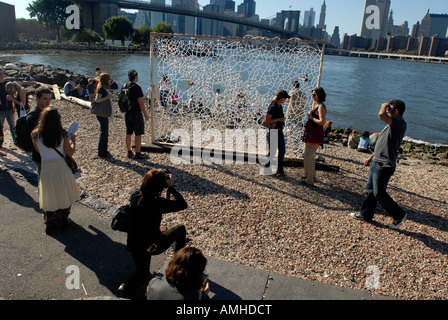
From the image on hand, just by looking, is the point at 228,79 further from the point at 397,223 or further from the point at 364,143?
the point at 364,143

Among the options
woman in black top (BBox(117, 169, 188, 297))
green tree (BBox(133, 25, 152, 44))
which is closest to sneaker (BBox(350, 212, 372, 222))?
woman in black top (BBox(117, 169, 188, 297))

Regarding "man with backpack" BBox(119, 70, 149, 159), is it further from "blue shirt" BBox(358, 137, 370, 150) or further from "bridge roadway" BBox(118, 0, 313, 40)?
"bridge roadway" BBox(118, 0, 313, 40)

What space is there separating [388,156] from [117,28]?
279ft

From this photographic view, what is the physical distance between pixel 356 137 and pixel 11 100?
10289 millimetres

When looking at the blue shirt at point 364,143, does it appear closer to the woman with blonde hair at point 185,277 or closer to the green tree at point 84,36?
the woman with blonde hair at point 185,277

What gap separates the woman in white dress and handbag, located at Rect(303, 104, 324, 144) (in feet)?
12.3

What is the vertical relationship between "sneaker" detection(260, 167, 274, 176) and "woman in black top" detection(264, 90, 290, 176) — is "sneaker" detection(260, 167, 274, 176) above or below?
below

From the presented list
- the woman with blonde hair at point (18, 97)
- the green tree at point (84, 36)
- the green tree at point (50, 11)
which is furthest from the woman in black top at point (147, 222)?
the green tree at point (50, 11)

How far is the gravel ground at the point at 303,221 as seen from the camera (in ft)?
12.3

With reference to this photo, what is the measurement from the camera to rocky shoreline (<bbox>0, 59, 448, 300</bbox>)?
12.3ft

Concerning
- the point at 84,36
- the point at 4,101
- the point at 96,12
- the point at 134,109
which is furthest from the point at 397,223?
the point at 96,12

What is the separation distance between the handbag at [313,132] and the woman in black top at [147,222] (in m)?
3.21

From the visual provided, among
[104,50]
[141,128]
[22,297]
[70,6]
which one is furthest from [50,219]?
[70,6]

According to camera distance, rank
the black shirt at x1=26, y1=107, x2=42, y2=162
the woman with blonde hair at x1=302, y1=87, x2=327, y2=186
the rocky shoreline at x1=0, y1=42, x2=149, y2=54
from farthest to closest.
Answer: the rocky shoreline at x1=0, y1=42, x2=149, y2=54
the woman with blonde hair at x1=302, y1=87, x2=327, y2=186
the black shirt at x1=26, y1=107, x2=42, y2=162
